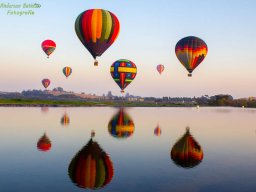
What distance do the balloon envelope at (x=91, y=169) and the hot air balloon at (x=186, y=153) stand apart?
5137 mm

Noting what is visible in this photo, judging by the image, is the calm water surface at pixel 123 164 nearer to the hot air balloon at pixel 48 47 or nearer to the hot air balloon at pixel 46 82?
the hot air balloon at pixel 48 47

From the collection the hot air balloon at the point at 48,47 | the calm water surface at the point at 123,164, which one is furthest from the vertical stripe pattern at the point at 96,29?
the hot air balloon at the point at 48,47

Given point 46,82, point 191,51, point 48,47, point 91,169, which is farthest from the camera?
point 46,82

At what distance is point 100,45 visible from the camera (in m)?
62.8

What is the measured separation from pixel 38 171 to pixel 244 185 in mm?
11502

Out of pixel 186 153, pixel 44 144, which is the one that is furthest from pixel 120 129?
pixel 186 153

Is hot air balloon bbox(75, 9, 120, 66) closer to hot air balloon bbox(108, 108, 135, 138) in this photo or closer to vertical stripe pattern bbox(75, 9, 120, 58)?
vertical stripe pattern bbox(75, 9, 120, 58)

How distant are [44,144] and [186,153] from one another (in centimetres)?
1257

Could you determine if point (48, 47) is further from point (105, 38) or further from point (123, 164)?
point (123, 164)

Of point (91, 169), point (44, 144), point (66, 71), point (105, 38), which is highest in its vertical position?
point (66, 71)

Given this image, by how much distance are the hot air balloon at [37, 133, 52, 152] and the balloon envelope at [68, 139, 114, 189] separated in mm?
3150

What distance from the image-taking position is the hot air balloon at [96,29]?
200ft

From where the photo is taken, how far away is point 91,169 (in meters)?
19.8

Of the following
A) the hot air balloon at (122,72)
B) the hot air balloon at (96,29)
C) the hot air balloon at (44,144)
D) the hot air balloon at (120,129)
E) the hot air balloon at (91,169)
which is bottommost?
the hot air balloon at (91,169)
